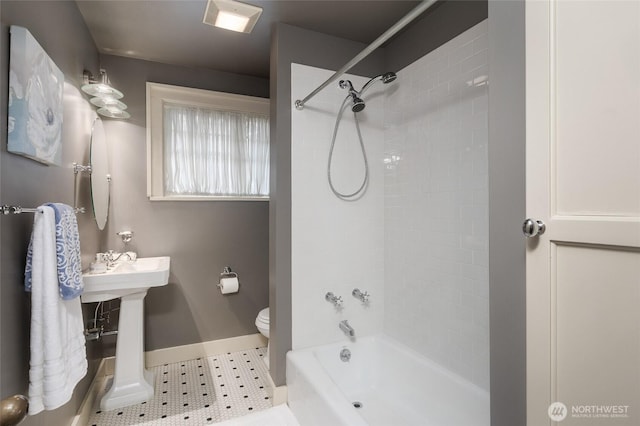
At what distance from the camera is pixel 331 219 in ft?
7.20

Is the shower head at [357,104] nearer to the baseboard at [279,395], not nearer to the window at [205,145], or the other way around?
the window at [205,145]

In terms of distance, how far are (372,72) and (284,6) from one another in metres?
0.79

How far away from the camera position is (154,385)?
7.66 feet

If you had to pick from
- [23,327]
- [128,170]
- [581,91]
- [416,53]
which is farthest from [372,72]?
[23,327]

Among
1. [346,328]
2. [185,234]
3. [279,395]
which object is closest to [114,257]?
[185,234]

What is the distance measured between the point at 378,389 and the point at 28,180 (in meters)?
2.21

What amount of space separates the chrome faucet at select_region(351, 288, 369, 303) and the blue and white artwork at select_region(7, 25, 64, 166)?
1870mm

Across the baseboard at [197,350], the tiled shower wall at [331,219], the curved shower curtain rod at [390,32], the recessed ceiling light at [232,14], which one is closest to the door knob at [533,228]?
the curved shower curtain rod at [390,32]

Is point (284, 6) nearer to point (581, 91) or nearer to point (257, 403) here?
point (581, 91)

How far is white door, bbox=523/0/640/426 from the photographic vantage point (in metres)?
0.66

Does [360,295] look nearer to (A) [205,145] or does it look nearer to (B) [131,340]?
(B) [131,340]

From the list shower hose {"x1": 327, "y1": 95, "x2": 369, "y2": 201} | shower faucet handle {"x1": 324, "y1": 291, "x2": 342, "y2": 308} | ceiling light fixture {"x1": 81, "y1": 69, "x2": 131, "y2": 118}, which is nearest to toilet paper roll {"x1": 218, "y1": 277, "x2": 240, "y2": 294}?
shower faucet handle {"x1": 324, "y1": 291, "x2": 342, "y2": 308}

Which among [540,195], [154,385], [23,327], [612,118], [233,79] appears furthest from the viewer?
[233,79]

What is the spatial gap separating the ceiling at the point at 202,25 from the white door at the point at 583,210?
140cm
